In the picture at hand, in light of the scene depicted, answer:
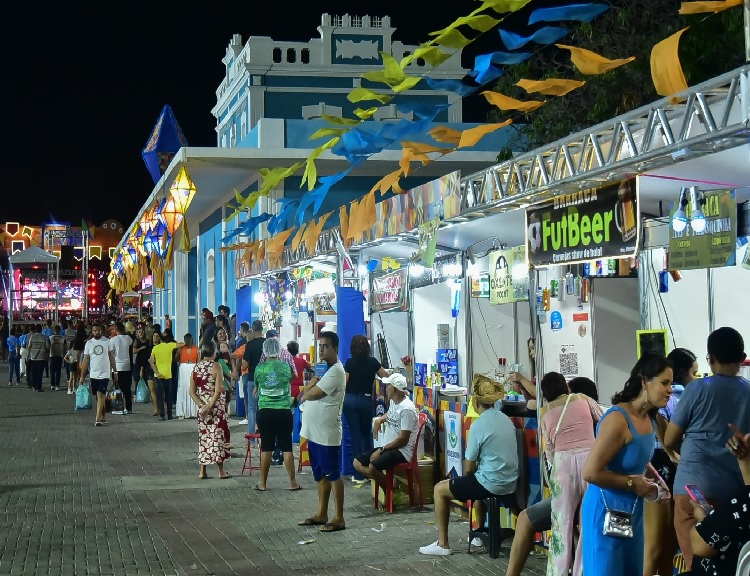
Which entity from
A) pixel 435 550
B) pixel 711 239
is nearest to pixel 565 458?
pixel 711 239

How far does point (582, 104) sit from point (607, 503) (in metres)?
21.3

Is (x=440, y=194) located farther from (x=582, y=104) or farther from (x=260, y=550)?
(x=582, y=104)

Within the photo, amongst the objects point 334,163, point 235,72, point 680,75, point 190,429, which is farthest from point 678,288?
point 235,72

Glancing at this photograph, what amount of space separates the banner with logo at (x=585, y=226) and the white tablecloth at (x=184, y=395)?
13.2 metres

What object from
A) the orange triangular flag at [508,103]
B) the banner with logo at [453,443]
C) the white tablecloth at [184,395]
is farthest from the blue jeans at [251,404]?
the orange triangular flag at [508,103]

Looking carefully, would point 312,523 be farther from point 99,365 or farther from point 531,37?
point 99,365

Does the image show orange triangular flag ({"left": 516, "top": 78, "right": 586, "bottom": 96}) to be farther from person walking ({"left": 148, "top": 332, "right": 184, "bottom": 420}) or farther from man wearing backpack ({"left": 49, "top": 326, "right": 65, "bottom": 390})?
man wearing backpack ({"left": 49, "top": 326, "right": 65, "bottom": 390})

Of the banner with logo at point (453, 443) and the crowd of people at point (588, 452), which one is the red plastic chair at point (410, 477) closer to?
the crowd of people at point (588, 452)

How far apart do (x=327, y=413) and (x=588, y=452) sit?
12.3 ft

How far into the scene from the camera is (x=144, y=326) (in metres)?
27.8

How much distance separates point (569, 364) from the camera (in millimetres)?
14188

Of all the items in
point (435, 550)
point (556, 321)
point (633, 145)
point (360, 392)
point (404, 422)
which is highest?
point (633, 145)

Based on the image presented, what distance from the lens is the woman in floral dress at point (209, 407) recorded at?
14.1m

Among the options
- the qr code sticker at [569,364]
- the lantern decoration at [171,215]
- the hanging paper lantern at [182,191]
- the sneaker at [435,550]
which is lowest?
the sneaker at [435,550]
